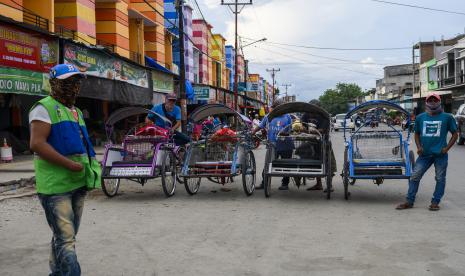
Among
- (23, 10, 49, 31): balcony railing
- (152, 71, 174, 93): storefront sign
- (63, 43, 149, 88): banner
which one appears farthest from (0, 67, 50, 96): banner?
(152, 71, 174, 93): storefront sign

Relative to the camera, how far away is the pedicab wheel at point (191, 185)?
377 inches

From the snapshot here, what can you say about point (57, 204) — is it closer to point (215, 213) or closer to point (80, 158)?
point (80, 158)

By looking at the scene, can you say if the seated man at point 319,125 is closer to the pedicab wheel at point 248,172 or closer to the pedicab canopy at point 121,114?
the pedicab wheel at point 248,172

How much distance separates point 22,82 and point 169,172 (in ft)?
19.3

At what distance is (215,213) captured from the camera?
783cm

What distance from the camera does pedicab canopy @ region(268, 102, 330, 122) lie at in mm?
9578

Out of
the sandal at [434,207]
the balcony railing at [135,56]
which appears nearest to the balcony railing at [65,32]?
the balcony railing at [135,56]

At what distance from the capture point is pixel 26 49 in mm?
13602

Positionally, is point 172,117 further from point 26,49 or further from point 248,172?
point 26,49

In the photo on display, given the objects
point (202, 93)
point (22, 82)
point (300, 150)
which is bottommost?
point (300, 150)

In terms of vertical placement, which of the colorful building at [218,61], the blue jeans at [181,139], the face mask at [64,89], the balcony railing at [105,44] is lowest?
the blue jeans at [181,139]

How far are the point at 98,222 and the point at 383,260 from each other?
3.97 metres

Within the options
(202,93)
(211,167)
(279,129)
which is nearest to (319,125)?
(279,129)

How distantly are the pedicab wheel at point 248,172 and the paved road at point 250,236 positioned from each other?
10.4 inches
